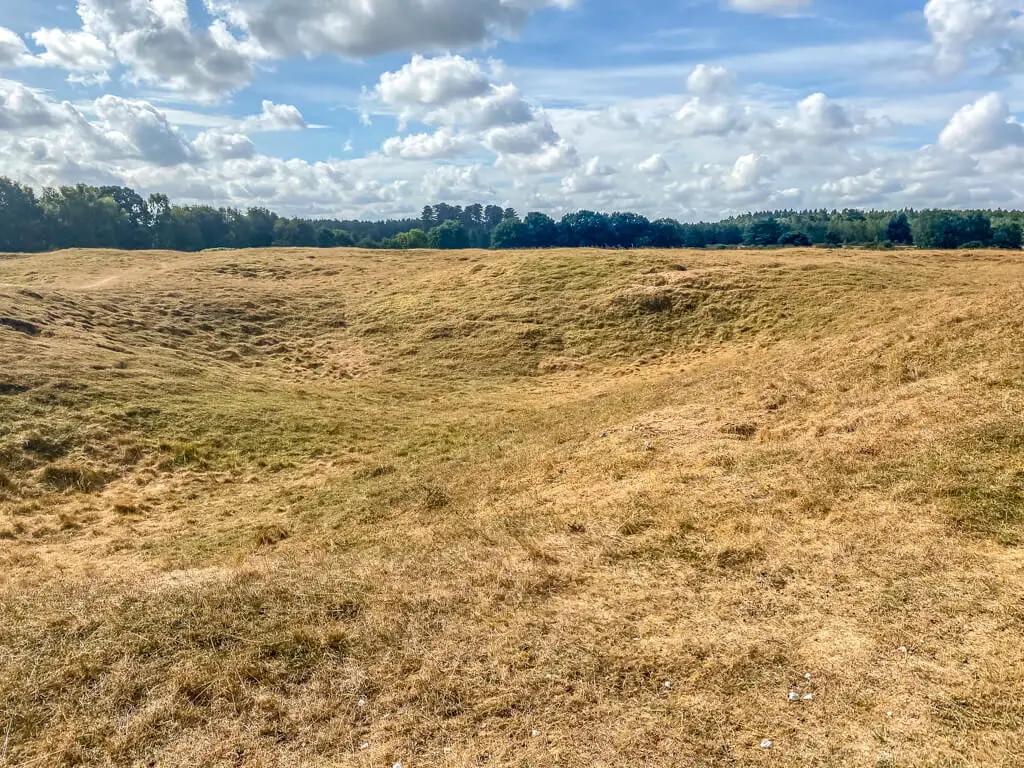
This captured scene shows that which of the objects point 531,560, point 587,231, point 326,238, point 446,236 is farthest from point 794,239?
point 531,560

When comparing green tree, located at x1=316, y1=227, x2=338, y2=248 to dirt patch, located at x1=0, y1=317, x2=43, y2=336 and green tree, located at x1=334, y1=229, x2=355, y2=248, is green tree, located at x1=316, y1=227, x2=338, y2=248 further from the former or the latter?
dirt patch, located at x1=0, y1=317, x2=43, y2=336

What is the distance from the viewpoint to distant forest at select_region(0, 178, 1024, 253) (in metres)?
98.9

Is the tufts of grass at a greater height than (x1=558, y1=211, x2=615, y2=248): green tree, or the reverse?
(x1=558, y1=211, x2=615, y2=248): green tree

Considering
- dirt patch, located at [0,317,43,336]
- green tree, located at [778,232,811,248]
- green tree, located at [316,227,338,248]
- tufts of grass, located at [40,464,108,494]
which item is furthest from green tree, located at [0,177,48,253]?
green tree, located at [778,232,811,248]

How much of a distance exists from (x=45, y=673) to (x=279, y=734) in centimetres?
359

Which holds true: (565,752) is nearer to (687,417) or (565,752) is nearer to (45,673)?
(45,673)

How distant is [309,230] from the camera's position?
13875cm

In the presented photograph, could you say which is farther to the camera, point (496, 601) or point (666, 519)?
point (666, 519)

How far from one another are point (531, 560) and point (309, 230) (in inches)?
5532

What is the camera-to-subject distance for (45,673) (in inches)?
321

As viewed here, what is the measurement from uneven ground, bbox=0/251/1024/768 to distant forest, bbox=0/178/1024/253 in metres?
86.9

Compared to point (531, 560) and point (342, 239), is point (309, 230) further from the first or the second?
point (531, 560)

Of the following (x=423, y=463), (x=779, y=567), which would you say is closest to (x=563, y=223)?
(x=423, y=463)

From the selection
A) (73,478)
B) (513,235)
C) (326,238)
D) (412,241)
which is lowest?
(73,478)
